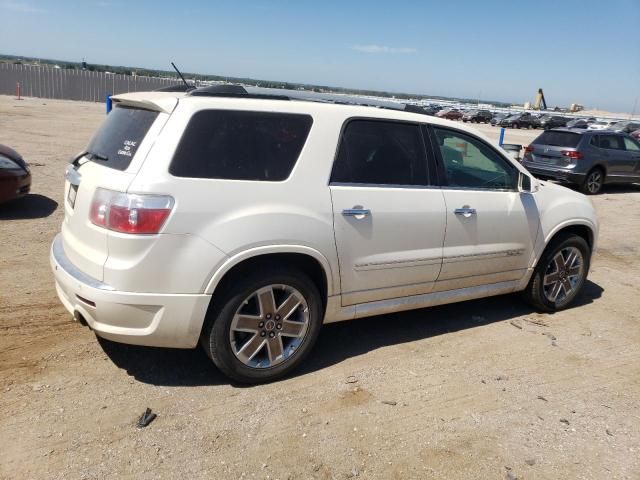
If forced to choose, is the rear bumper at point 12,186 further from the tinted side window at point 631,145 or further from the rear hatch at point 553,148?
the tinted side window at point 631,145

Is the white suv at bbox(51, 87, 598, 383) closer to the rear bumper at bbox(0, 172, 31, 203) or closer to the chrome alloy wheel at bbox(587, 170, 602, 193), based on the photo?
the rear bumper at bbox(0, 172, 31, 203)

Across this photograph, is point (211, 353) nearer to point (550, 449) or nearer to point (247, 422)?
point (247, 422)

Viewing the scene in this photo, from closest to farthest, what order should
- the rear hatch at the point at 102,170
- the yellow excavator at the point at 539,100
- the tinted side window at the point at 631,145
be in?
the rear hatch at the point at 102,170
the tinted side window at the point at 631,145
the yellow excavator at the point at 539,100

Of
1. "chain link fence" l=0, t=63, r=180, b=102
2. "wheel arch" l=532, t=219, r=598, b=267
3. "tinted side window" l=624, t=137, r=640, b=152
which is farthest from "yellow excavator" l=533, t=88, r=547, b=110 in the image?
"wheel arch" l=532, t=219, r=598, b=267

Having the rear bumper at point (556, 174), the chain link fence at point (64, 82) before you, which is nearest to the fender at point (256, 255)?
the rear bumper at point (556, 174)

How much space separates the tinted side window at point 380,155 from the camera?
3707mm

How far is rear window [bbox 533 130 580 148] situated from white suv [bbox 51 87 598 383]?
1051cm

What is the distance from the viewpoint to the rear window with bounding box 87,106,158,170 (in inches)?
127

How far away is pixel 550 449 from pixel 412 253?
1539 mm

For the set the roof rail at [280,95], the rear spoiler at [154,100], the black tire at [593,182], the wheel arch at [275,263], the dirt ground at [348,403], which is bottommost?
the dirt ground at [348,403]

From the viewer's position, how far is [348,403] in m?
3.44

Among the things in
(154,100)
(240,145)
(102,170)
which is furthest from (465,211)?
(102,170)

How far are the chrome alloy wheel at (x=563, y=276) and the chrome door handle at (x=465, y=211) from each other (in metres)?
1.28

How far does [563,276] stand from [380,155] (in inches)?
97.5
